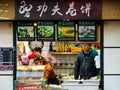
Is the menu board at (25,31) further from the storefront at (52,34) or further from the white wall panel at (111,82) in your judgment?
the white wall panel at (111,82)

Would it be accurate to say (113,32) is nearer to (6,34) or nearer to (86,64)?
(86,64)

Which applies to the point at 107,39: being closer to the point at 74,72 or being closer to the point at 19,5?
the point at 74,72

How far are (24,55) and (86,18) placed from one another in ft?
6.75

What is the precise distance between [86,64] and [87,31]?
0.93 metres

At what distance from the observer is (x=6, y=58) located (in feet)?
42.3

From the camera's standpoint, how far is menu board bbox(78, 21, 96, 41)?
1286 cm

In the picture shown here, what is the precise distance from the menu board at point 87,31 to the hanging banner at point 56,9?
249 millimetres

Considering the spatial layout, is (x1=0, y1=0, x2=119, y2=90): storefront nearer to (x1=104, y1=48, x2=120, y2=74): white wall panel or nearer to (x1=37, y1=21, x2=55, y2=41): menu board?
(x1=37, y1=21, x2=55, y2=41): menu board

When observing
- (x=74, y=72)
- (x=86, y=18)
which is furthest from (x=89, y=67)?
(x=86, y=18)

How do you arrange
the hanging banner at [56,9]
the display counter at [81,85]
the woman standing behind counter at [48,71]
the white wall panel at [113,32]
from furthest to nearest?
the white wall panel at [113,32] → the hanging banner at [56,9] → the woman standing behind counter at [48,71] → the display counter at [81,85]

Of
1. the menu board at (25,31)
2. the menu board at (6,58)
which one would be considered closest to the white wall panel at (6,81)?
the menu board at (6,58)

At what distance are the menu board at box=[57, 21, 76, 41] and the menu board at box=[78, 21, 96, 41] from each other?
0.20 metres

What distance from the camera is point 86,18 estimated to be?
12664 mm

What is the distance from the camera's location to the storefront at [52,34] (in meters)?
12.7
